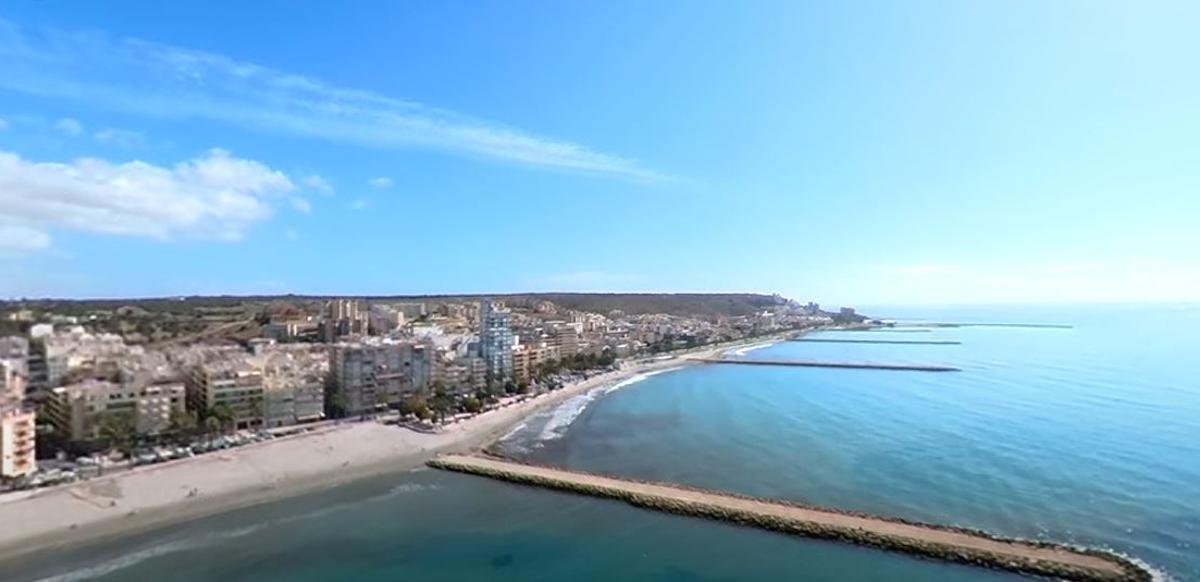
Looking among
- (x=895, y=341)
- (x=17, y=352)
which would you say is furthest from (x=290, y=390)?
(x=895, y=341)

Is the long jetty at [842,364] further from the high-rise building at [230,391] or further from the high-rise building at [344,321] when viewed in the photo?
the high-rise building at [230,391]

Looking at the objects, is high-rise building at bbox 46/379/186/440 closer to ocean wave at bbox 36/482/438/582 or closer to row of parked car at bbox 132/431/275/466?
row of parked car at bbox 132/431/275/466

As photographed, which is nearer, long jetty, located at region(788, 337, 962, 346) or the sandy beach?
the sandy beach

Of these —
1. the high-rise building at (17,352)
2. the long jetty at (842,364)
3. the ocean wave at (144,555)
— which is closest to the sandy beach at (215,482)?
the ocean wave at (144,555)

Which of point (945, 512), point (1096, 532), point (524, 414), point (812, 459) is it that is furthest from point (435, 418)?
Result: point (1096, 532)

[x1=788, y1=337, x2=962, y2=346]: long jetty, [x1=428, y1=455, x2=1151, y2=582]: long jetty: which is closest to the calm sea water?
[x1=428, y1=455, x2=1151, y2=582]: long jetty

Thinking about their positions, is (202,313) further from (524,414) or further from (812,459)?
(812,459)

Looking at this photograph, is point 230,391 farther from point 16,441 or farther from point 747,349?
point 747,349
